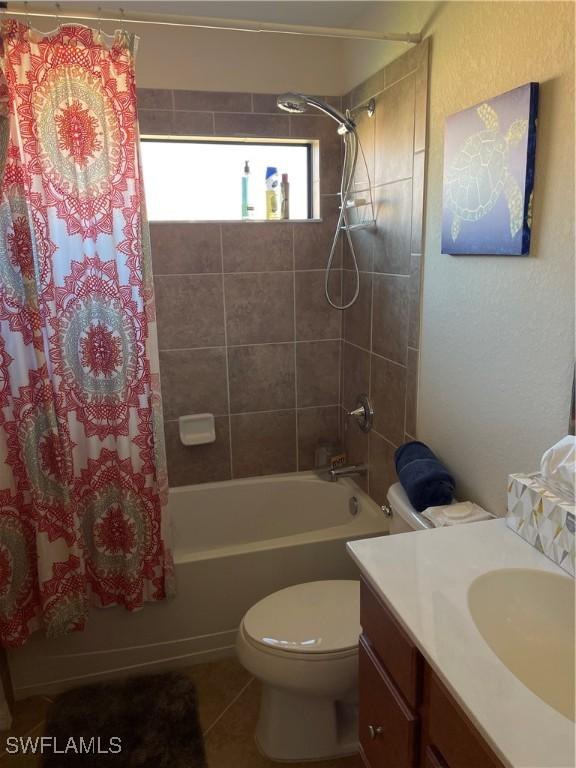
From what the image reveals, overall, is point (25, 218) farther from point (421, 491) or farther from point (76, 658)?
point (76, 658)

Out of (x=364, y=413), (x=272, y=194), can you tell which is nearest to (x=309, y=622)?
(x=364, y=413)

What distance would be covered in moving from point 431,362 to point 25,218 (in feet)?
4.54

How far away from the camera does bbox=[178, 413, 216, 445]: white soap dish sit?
271 cm

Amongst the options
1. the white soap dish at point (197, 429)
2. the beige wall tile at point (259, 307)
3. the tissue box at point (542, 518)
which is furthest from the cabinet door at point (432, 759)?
the beige wall tile at point (259, 307)

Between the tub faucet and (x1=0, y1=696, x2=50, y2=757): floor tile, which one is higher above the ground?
the tub faucet

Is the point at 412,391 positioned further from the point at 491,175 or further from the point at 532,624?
the point at 532,624

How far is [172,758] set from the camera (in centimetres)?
185

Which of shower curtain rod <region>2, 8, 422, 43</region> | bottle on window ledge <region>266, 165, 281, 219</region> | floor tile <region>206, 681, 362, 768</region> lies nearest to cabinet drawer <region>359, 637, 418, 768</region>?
floor tile <region>206, 681, 362, 768</region>

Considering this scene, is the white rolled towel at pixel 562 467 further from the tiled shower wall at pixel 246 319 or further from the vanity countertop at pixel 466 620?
the tiled shower wall at pixel 246 319

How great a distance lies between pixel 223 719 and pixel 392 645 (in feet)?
3.76

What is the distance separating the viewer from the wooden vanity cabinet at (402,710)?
0.96 metres

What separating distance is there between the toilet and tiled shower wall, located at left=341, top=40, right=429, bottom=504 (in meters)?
0.53

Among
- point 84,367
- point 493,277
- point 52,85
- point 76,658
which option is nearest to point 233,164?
point 52,85

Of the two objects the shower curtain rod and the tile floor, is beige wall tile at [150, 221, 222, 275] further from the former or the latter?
the tile floor
